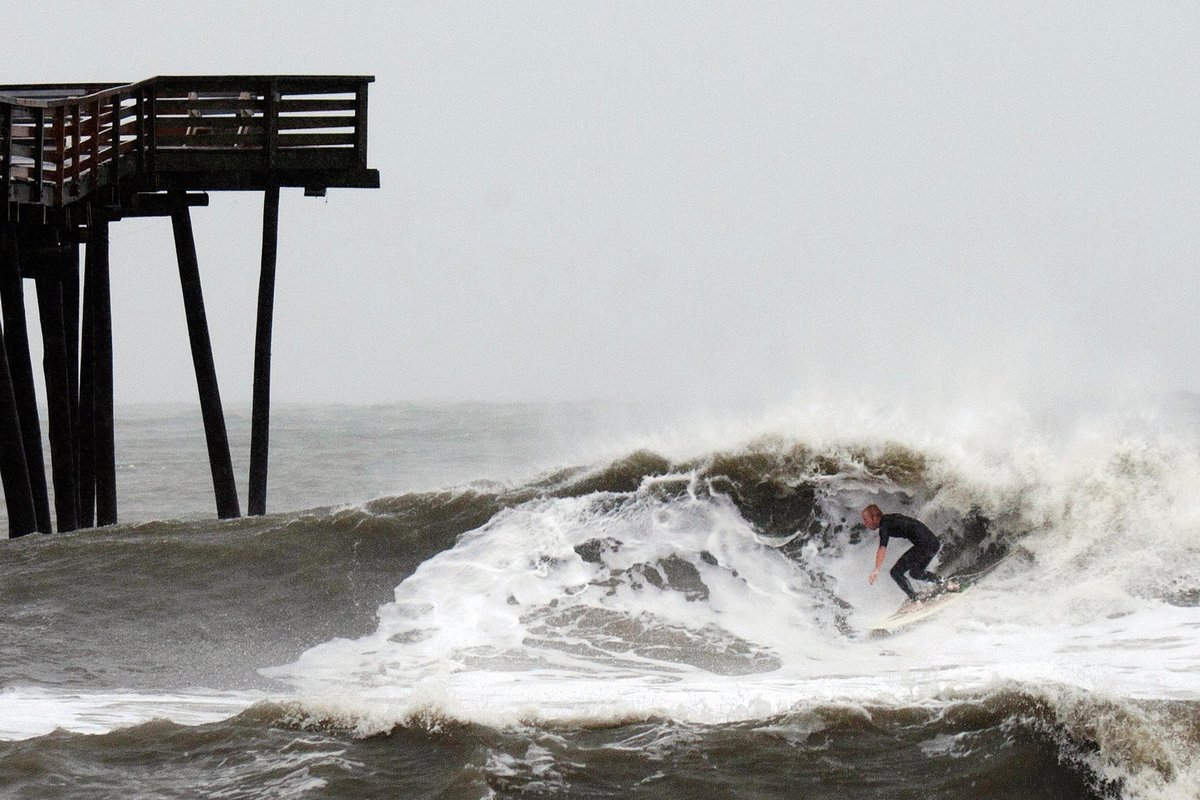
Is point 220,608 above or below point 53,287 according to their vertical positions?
below

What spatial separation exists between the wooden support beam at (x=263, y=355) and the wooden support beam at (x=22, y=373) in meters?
2.29

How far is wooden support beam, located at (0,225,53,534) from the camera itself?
546 inches

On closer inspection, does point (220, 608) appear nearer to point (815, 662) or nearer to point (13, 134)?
point (815, 662)

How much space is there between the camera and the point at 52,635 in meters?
9.87

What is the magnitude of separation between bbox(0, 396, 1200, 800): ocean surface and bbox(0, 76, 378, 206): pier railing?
143 inches

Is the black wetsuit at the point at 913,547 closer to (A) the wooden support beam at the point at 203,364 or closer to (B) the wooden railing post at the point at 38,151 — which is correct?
(A) the wooden support beam at the point at 203,364

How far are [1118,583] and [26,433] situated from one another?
11.4 m

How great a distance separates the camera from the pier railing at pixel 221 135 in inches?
527

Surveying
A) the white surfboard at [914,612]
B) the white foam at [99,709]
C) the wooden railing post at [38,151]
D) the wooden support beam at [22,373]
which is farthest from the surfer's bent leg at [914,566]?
the wooden support beam at [22,373]

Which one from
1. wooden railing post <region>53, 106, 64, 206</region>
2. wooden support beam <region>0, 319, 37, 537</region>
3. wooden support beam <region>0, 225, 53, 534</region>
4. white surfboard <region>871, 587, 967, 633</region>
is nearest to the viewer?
white surfboard <region>871, 587, 967, 633</region>

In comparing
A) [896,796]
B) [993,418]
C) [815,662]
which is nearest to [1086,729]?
[896,796]

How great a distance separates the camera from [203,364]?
1418 centimetres

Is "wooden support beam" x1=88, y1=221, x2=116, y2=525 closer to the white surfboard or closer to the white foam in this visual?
the white foam

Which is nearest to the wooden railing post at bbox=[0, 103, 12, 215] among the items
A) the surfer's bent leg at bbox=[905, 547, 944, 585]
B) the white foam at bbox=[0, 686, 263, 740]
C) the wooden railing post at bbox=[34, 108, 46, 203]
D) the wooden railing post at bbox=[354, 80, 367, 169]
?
the wooden railing post at bbox=[34, 108, 46, 203]
